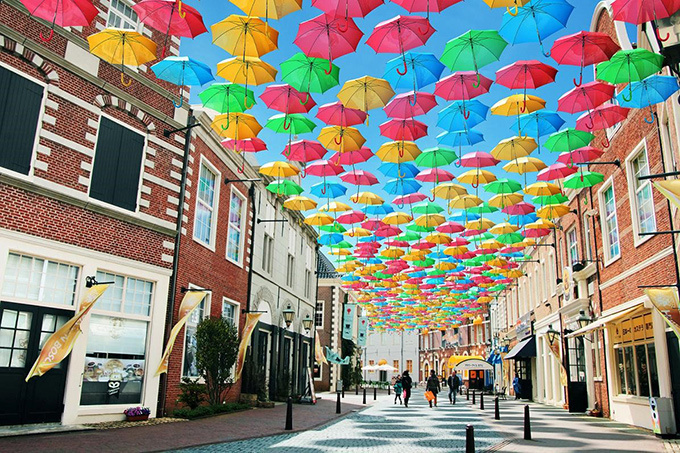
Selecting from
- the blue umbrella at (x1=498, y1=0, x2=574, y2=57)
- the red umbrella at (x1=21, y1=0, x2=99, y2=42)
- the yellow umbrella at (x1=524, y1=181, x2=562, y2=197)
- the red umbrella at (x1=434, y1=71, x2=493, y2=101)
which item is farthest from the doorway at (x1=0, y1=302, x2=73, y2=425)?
the yellow umbrella at (x1=524, y1=181, x2=562, y2=197)

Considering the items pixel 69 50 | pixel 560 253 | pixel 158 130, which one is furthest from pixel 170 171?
pixel 560 253

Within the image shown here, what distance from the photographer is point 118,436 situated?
1067cm

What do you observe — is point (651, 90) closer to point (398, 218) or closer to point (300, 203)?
point (398, 218)

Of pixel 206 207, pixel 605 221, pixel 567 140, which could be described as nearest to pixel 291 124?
pixel 206 207

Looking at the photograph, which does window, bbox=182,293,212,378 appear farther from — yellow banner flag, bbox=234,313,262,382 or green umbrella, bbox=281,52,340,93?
green umbrella, bbox=281,52,340,93

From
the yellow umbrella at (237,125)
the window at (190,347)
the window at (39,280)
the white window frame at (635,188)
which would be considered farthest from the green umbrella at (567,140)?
the window at (39,280)

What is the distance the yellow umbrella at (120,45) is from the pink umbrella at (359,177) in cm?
696

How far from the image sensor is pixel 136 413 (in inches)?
517

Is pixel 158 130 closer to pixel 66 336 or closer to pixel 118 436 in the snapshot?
pixel 66 336

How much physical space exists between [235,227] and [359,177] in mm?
6690

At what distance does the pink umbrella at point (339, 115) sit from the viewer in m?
12.3

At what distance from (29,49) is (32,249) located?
4182 mm

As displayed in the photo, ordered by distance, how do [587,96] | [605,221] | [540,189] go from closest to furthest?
1. [587,96]
2. [540,189]
3. [605,221]

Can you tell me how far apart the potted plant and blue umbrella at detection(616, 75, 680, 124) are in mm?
13239
